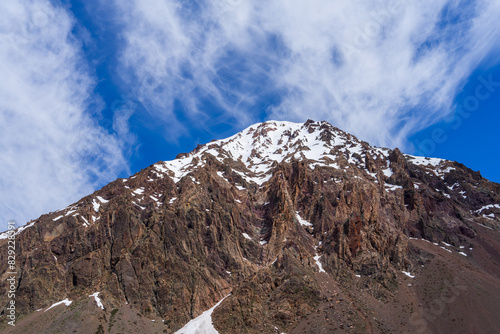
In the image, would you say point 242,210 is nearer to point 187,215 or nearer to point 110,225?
point 187,215

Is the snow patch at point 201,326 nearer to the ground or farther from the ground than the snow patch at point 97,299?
nearer to the ground

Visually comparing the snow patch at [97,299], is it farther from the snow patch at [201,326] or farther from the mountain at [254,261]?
the snow patch at [201,326]

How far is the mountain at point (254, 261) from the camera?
83.8 meters

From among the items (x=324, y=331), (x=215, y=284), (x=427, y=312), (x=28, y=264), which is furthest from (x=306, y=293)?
(x=28, y=264)

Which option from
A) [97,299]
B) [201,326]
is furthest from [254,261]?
[97,299]

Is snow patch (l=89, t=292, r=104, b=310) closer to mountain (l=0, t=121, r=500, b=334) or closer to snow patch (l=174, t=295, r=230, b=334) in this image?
mountain (l=0, t=121, r=500, b=334)

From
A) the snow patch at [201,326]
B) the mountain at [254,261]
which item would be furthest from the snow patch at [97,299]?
the snow patch at [201,326]

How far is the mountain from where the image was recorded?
275 ft

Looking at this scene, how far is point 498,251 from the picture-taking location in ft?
395

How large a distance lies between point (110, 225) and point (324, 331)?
74371 millimetres

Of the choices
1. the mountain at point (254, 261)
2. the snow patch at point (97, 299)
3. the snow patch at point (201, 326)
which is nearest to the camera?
the snow patch at point (201, 326)

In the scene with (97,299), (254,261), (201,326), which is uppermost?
(97,299)

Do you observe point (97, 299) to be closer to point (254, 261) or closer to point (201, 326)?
point (201, 326)

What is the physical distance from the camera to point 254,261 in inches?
4183
